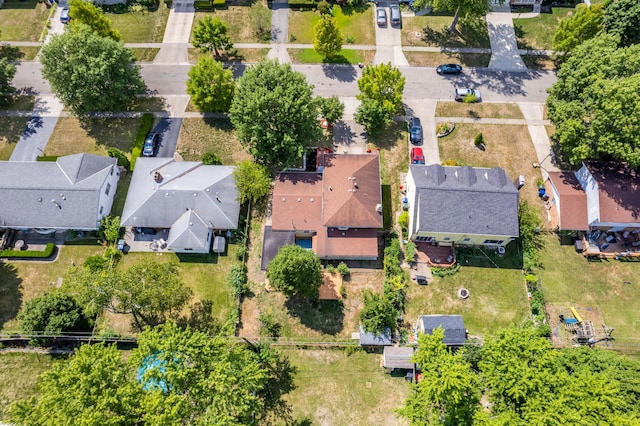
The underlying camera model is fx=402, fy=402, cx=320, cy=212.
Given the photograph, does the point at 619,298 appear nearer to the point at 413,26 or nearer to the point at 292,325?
the point at 292,325

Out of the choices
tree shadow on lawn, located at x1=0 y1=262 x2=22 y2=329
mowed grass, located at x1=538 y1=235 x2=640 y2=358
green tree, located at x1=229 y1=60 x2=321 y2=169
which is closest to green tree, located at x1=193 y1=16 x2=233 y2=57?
green tree, located at x1=229 y1=60 x2=321 y2=169

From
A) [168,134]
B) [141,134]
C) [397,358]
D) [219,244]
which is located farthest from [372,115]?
[141,134]

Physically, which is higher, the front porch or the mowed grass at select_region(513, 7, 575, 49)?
the mowed grass at select_region(513, 7, 575, 49)

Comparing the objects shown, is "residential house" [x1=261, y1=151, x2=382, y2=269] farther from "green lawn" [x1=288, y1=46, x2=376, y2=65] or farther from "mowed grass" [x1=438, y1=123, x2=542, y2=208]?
"green lawn" [x1=288, y1=46, x2=376, y2=65]

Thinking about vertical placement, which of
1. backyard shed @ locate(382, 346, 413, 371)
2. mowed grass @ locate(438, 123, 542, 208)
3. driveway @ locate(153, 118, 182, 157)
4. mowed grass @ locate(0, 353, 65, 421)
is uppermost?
mowed grass @ locate(438, 123, 542, 208)

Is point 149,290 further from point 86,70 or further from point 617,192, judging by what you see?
point 617,192

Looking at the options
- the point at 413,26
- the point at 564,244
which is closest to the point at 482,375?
the point at 564,244
